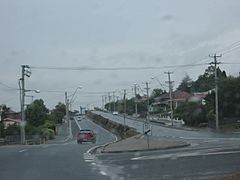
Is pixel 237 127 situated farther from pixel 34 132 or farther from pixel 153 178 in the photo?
pixel 153 178

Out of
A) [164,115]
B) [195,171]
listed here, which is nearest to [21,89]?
[195,171]

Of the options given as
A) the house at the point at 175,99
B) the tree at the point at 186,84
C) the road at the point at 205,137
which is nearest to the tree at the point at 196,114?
the road at the point at 205,137

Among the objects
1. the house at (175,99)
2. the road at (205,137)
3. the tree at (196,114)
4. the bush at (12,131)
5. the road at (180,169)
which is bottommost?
the road at (180,169)

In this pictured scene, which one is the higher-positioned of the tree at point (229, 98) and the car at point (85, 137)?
the tree at point (229, 98)

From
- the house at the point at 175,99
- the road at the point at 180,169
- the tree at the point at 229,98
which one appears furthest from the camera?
the house at the point at 175,99

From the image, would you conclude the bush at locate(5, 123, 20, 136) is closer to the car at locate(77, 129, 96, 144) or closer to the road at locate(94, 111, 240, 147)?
the road at locate(94, 111, 240, 147)

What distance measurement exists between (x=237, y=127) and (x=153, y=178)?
58.0 m

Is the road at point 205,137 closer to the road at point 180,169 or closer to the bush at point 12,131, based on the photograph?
the road at point 180,169

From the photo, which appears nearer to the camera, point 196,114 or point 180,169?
point 180,169

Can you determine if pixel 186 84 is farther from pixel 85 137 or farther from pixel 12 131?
pixel 85 137

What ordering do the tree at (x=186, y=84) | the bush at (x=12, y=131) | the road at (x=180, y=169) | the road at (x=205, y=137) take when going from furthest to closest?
the tree at (x=186, y=84) → the bush at (x=12, y=131) → the road at (x=205, y=137) → the road at (x=180, y=169)

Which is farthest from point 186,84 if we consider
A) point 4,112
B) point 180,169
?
point 180,169

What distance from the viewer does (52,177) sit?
15.0 meters

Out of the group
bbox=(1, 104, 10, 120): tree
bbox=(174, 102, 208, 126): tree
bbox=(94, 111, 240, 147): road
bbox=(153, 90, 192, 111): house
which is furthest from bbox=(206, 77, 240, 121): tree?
bbox=(153, 90, 192, 111): house
